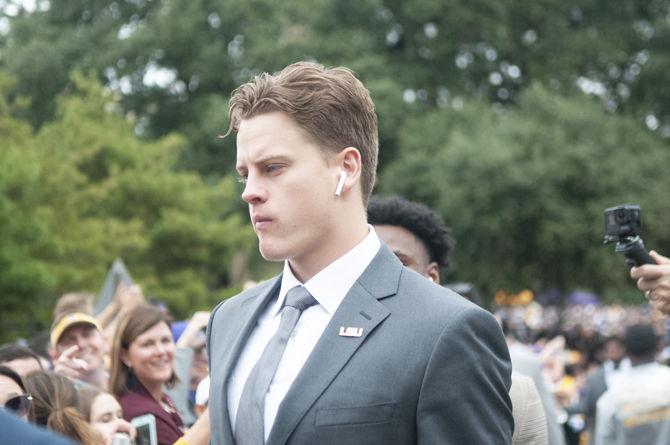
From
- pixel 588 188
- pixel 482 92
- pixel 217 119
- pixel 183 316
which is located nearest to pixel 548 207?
pixel 588 188

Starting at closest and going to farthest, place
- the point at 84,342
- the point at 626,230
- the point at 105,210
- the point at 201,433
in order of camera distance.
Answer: the point at 201,433 < the point at 626,230 < the point at 84,342 < the point at 105,210

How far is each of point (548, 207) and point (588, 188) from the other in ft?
4.88

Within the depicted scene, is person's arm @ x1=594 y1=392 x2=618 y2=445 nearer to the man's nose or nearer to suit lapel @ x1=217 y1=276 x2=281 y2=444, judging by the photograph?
suit lapel @ x1=217 y1=276 x2=281 y2=444

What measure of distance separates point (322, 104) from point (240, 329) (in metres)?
0.66

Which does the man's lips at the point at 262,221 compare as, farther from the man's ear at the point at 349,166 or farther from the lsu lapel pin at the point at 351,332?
the lsu lapel pin at the point at 351,332

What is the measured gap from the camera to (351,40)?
3716 cm

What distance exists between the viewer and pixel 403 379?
2779mm

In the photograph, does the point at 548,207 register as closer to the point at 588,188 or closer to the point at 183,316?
the point at 588,188

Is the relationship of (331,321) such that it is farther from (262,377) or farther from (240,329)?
(240,329)

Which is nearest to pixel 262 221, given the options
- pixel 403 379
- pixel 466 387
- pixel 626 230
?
pixel 403 379

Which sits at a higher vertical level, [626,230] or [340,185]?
[626,230]

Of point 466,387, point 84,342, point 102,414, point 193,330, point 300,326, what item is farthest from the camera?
point 193,330

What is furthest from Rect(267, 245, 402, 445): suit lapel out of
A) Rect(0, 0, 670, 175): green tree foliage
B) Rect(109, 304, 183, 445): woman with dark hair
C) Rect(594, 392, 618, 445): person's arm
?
Rect(0, 0, 670, 175): green tree foliage

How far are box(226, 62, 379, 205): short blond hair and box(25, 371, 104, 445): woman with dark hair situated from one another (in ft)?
7.86
